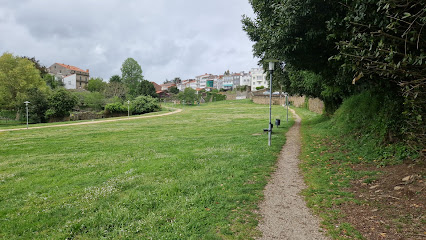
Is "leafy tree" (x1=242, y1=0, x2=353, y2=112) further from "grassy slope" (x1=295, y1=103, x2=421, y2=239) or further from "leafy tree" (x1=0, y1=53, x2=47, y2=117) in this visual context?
"leafy tree" (x1=0, y1=53, x2=47, y2=117)

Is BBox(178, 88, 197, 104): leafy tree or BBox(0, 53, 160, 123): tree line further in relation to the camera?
BBox(178, 88, 197, 104): leafy tree

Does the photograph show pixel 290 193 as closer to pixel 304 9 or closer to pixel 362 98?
pixel 304 9

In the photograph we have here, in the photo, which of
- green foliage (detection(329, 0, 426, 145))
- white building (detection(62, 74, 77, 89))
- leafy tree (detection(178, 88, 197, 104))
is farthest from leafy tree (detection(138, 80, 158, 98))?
green foliage (detection(329, 0, 426, 145))

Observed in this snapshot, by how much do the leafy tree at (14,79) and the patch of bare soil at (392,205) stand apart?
175 feet

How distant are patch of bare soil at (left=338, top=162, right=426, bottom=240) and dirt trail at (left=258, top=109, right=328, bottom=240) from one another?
78 centimetres

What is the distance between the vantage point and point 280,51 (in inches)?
341

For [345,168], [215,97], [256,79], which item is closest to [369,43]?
[345,168]

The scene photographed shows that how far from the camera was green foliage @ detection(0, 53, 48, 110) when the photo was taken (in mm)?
44906

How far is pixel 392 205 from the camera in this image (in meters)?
4.89

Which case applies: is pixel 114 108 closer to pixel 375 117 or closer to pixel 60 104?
pixel 60 104

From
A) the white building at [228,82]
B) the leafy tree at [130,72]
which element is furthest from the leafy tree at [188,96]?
the white building at [228,82]

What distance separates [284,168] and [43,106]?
152 ft

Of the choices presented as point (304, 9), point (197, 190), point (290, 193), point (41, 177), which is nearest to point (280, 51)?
point (304, 9)

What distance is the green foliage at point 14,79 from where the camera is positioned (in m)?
44.9
